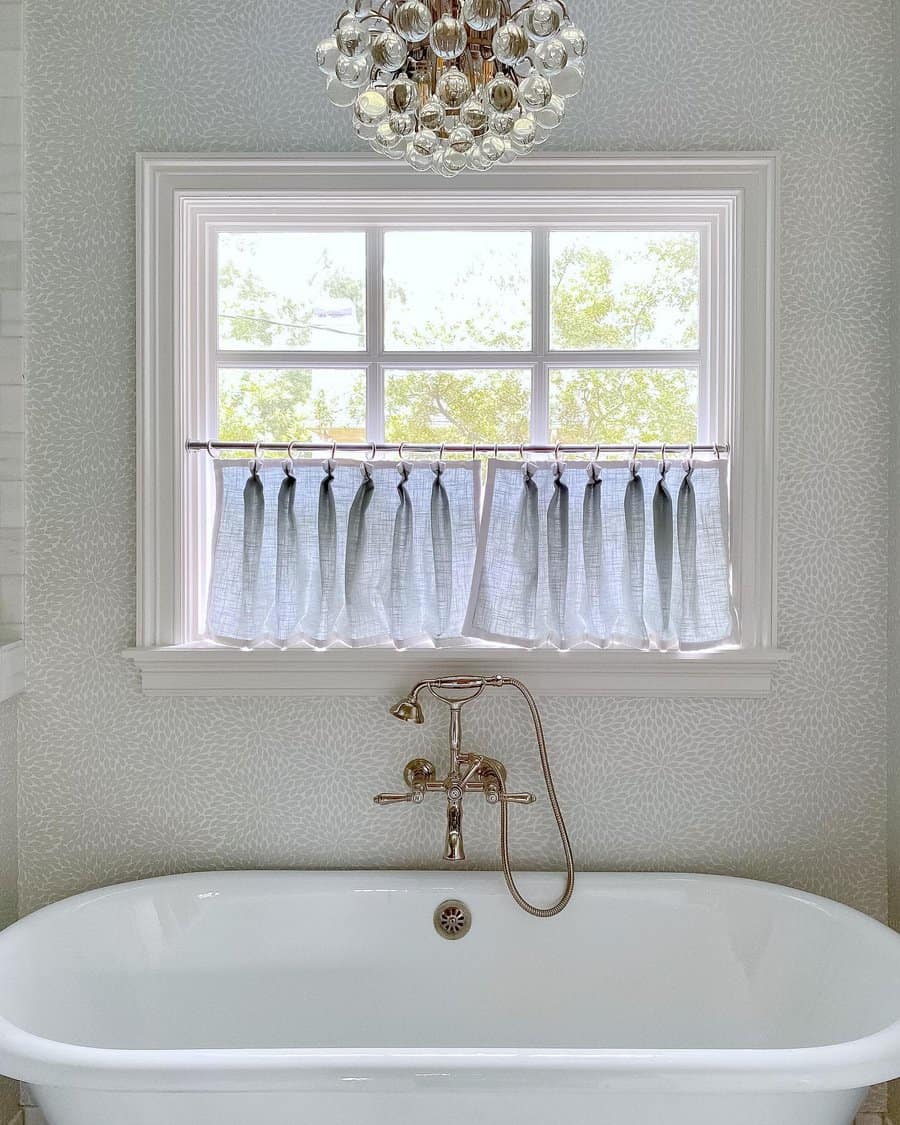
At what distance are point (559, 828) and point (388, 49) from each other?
1.51 metres

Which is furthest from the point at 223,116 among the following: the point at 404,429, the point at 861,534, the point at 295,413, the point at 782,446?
the point at 861,534

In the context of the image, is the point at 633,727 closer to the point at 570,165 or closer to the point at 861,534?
the point at 861,534

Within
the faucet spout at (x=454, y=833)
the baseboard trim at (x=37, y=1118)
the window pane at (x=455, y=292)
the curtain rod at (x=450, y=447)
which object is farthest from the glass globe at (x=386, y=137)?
the baseboard trim at (x=37, y=1118)

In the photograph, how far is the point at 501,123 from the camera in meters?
0.95

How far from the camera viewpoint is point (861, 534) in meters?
1.93

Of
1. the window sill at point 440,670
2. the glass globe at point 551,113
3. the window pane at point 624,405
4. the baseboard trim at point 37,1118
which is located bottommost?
the baseboard trim at point 37,1118

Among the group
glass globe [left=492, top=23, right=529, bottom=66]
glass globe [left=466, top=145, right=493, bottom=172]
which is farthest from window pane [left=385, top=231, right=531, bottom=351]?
glass globe [left=492, top=23, right=529, bottom=66]

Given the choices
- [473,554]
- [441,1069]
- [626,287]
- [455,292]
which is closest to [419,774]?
[473,554]

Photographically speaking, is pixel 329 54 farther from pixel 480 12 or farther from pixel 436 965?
pixel 436 965

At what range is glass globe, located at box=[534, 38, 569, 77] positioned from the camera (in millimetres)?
892

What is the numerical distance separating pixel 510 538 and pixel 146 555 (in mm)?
834

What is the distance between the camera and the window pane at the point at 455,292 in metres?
2.06

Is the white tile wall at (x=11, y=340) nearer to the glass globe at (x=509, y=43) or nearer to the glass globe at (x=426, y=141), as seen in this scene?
the glass globe at (x=426, y=141)

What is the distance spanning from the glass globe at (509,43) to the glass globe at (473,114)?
0.17 feet
